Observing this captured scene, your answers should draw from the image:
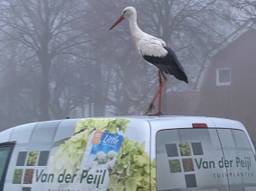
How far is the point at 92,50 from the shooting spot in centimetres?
3519

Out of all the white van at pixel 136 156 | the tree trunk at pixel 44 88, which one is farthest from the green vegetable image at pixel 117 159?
the tree trunk at pixel 44 88

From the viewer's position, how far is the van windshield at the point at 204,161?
17.4 feet

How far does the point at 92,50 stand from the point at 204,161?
29866 mm

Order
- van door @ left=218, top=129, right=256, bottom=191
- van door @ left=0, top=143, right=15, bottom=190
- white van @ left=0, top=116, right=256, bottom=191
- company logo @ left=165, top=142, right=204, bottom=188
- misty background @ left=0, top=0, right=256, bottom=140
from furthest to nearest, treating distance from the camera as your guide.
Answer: misty background @ left=0, top=0, right=256, bottom=140
van door @ left=0, top=143, right=15, bottom=190
van door @ left=218, top=129, right=256, bottom=191
company logo @ left=165, top=142, right=204, bottom=188
white van @ left=0, top=116, right=256, bottom=191

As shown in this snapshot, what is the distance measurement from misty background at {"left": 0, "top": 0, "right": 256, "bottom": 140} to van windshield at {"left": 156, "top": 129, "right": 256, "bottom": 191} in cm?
2247

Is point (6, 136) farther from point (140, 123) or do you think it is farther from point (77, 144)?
point (140, 123)

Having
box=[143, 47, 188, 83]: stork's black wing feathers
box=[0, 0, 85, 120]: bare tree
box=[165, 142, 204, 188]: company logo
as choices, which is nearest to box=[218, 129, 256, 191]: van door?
box=[165, 142, 204, 188]: company logo

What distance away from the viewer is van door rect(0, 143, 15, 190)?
21.4ft

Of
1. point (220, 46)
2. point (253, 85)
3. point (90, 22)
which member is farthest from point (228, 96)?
point (90, 22)

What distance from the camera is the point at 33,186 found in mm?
6062

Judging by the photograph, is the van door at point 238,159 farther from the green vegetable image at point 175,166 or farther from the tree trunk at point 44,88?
the tree trunk at point 44,88

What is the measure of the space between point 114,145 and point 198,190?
0.72m

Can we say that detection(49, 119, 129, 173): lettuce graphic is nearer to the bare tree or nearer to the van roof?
the van roof

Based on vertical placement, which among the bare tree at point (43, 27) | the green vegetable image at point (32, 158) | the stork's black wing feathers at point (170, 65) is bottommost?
the green vegetable image at point (32, 158)
